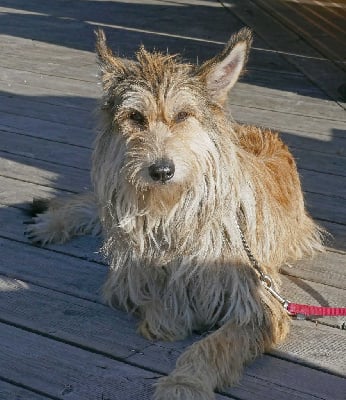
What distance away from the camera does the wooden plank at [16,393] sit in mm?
3137

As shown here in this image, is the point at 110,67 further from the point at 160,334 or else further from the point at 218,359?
the point at 218,359

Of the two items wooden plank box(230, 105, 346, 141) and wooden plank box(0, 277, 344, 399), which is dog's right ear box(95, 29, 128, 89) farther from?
wooden plank box(230, 105, 346, 141)

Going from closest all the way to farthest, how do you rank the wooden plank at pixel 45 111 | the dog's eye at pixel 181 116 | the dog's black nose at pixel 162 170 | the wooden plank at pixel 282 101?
the dog's black nose at pixel 162 170 → the dog's eye at pixel 181 116 → the wooden plank at pixel 45 111 → the wooden plank at pixel 282 101

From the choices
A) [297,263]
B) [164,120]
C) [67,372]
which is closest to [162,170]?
[164,120]

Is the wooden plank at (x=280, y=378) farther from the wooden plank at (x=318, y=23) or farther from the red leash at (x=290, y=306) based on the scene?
the wooden plank at (x=318, y=23)

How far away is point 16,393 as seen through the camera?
3162 mm

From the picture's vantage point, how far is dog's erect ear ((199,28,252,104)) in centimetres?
339

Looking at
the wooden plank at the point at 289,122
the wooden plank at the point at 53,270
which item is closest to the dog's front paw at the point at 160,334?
the wooden plank at the point at 53,270

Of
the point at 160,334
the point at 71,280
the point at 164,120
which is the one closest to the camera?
→ the point at 164,120

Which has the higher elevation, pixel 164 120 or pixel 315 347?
pixel 164 120

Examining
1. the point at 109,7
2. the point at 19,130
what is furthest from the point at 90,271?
the point at 109,7

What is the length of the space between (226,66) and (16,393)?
1552mm

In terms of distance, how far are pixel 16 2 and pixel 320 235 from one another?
805 cm

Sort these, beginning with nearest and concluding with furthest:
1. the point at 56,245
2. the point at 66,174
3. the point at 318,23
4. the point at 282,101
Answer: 1. the point at 56,245
2. the point at 66,174
3. the point at 282,101
4. the point at 318,23
